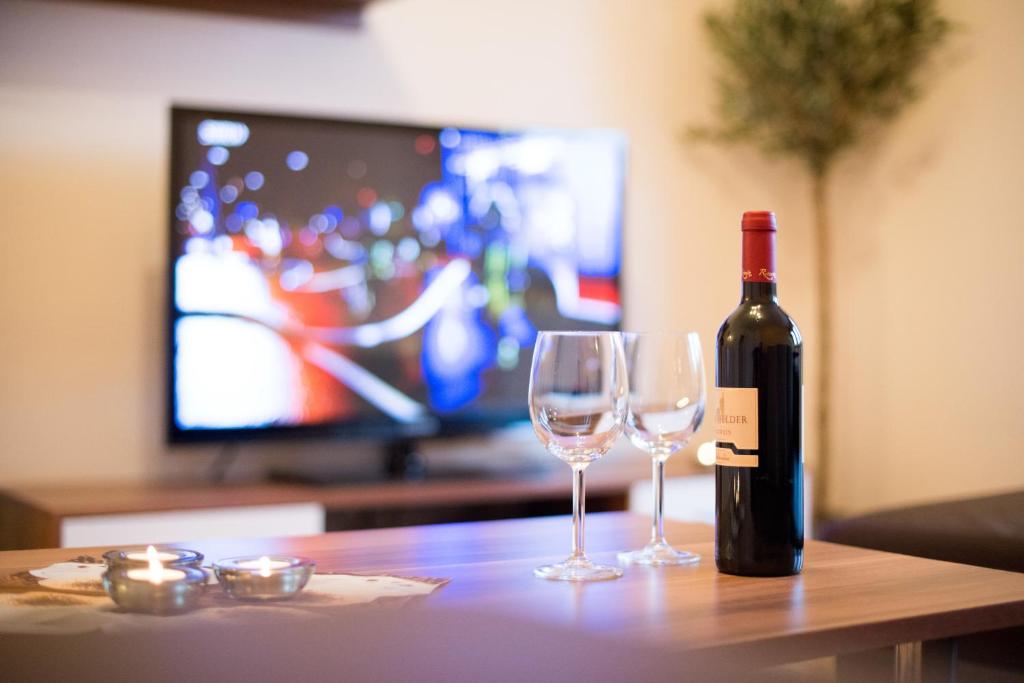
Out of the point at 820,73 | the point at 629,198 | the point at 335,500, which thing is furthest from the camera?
the point at 629,198

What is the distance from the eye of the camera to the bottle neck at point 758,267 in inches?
45.3

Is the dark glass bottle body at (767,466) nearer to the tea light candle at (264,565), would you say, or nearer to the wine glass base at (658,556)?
the wine glass base at (658,556)

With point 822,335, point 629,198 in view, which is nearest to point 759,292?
point 629,198

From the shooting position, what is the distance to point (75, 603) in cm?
90

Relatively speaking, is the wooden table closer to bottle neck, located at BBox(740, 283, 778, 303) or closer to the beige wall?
bottle neck, located at BBox(740, 283, 778, 303)

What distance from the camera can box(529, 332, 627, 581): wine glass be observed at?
1.11 metres

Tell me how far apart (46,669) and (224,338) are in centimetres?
270

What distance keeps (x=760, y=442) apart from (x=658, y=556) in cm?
18

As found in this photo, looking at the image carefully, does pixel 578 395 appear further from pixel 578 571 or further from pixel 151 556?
pixel 151 556

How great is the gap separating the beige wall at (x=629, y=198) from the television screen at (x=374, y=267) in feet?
0.79

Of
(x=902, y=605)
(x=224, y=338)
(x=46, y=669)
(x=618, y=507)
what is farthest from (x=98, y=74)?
(x=46, y=669)

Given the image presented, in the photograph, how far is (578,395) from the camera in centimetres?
111

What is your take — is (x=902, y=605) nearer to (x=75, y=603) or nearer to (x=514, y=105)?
(x=75, y=603)

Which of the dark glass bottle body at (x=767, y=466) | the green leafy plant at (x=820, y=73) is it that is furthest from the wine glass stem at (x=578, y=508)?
the green leafy plant at (x=820, y=73)
